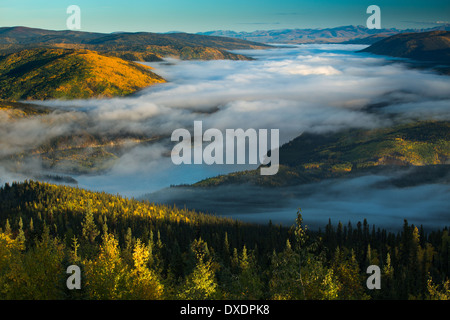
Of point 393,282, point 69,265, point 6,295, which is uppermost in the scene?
point 69,265

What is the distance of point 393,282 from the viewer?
154375mm

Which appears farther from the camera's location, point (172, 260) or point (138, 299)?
point (172, 260)

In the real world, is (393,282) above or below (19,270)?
below

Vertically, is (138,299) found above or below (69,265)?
Answer: below

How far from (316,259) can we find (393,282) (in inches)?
4189
